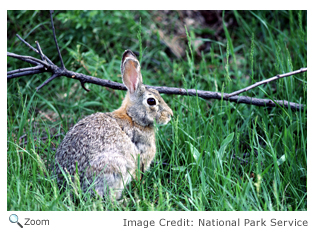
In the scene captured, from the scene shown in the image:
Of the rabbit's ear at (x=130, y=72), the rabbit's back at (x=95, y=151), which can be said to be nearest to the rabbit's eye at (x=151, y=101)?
the rabbit's ear at (x=130, y=72)

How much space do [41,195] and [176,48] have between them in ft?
11.7

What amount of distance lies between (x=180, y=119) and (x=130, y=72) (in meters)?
0.83

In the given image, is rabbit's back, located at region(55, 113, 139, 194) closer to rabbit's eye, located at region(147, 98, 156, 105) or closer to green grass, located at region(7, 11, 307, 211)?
green grass, located at region(7, 11, 307, 211)

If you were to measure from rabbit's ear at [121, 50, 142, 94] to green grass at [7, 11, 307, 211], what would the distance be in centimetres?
53

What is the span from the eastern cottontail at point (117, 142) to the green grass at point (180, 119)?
160 mm

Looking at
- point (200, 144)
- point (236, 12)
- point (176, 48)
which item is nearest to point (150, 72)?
point (176, 48)

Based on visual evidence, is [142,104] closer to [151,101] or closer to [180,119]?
[151,101]

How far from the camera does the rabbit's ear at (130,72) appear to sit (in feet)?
13.0

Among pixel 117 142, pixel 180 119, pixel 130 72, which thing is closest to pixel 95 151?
pixel 117 142
